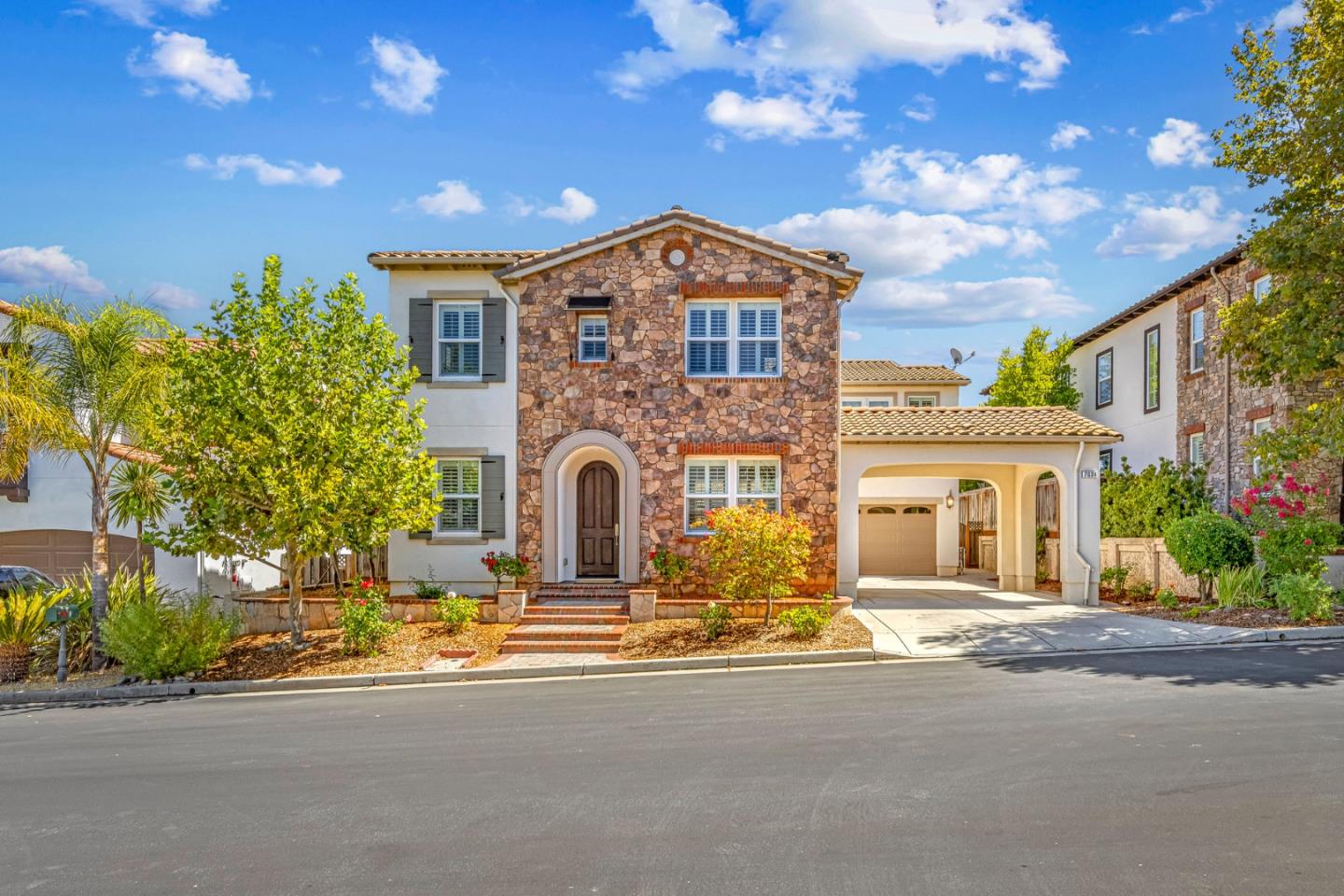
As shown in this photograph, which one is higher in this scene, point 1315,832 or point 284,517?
point 284,517

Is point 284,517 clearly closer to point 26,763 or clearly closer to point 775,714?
point 26,763

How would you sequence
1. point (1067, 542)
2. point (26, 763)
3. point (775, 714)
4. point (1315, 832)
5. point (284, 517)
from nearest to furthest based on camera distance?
point (1315, 832)
point (26, 763)
point (775, 714)
point (284, 517)
point (1067, 542)

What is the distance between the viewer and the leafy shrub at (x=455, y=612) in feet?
53.5

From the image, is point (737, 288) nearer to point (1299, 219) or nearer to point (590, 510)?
point (590, 510)

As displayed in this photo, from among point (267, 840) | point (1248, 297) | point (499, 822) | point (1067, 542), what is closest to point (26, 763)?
point (267, 840)

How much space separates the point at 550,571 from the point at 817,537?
495cm

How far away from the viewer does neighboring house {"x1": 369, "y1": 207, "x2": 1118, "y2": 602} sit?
1827 cm

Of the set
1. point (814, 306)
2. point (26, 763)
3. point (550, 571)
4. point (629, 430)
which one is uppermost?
point (814, 306)

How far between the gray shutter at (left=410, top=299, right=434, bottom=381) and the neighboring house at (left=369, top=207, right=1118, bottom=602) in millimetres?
25

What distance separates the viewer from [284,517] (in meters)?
14.4

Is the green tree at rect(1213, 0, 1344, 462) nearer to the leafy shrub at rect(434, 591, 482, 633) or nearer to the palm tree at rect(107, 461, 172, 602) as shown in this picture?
the leafy shrub at rect(434, 591, 482, 633)

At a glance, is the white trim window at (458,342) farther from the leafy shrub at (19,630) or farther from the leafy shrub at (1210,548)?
the leafy shrub at (1210,548)

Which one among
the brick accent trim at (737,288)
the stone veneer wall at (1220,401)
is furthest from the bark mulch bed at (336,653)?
the stone veneer wall at (1220,401)

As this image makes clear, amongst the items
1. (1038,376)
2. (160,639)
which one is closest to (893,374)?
(1038,376)
